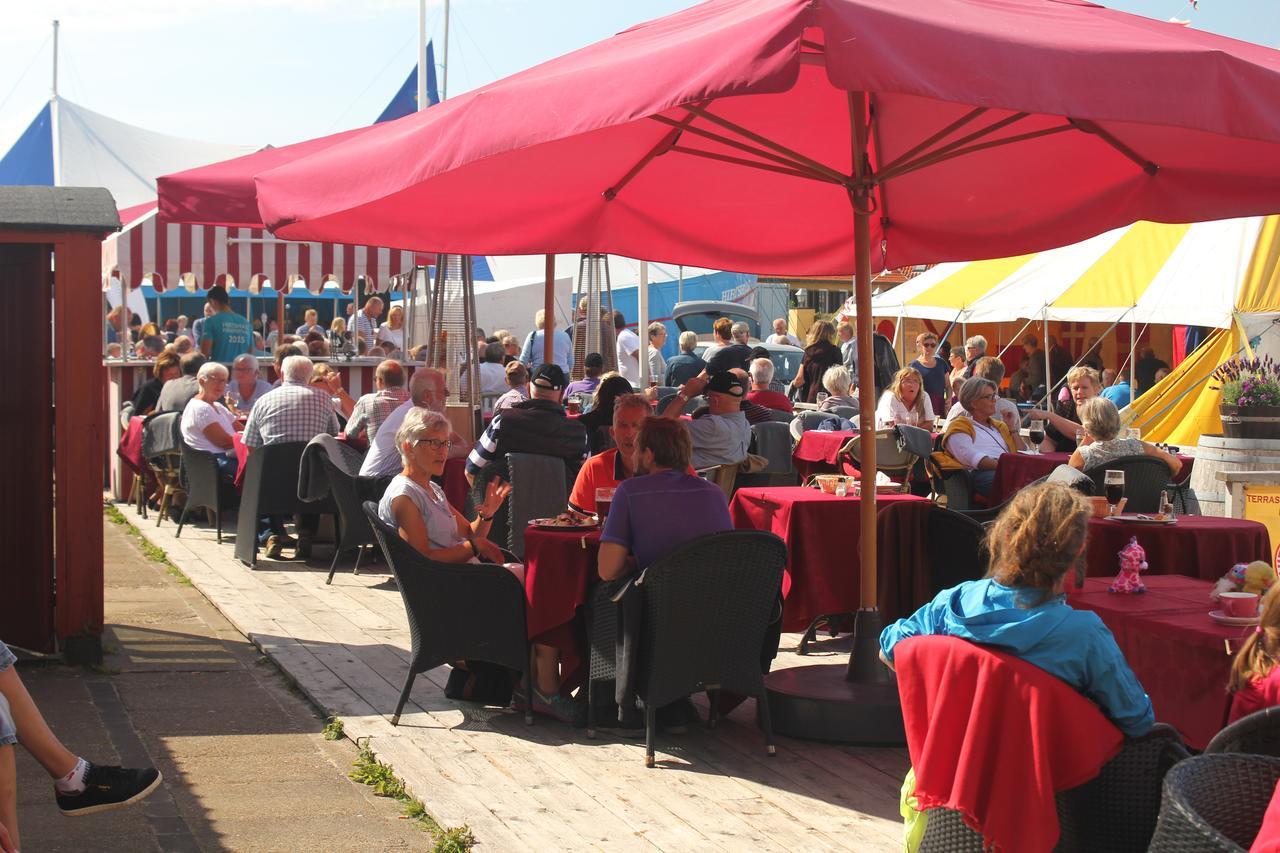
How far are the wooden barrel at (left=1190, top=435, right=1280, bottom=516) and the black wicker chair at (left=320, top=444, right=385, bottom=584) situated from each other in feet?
18.2

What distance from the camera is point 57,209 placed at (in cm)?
606

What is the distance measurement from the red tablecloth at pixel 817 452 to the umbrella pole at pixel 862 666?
394cm

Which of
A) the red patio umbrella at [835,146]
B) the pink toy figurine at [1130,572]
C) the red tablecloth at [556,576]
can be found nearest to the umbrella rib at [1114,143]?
the red patio umbrella at [835,146]

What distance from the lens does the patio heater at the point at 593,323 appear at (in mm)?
14594

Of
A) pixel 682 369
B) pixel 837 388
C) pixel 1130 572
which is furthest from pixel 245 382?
pixel 1130 572

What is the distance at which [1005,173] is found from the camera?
6.83 metres

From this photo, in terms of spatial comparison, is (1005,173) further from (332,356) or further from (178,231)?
(178,231)

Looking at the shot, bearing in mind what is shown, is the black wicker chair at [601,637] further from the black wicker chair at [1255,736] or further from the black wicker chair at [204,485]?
the black wicker chair at [204,485]

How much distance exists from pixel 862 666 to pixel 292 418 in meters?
4.95

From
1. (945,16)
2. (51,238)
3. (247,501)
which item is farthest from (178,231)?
(945,16)

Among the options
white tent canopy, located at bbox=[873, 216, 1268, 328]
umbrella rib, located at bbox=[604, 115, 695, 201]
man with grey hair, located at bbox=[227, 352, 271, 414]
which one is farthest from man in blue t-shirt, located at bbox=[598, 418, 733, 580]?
white tent canopy, located at bbox=[873, 216, 1268, 328]

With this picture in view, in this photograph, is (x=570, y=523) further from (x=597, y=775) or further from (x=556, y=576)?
(x=597, y=775)

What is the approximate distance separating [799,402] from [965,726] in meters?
10.6

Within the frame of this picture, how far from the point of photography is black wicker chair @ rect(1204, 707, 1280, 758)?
9.20 ft
